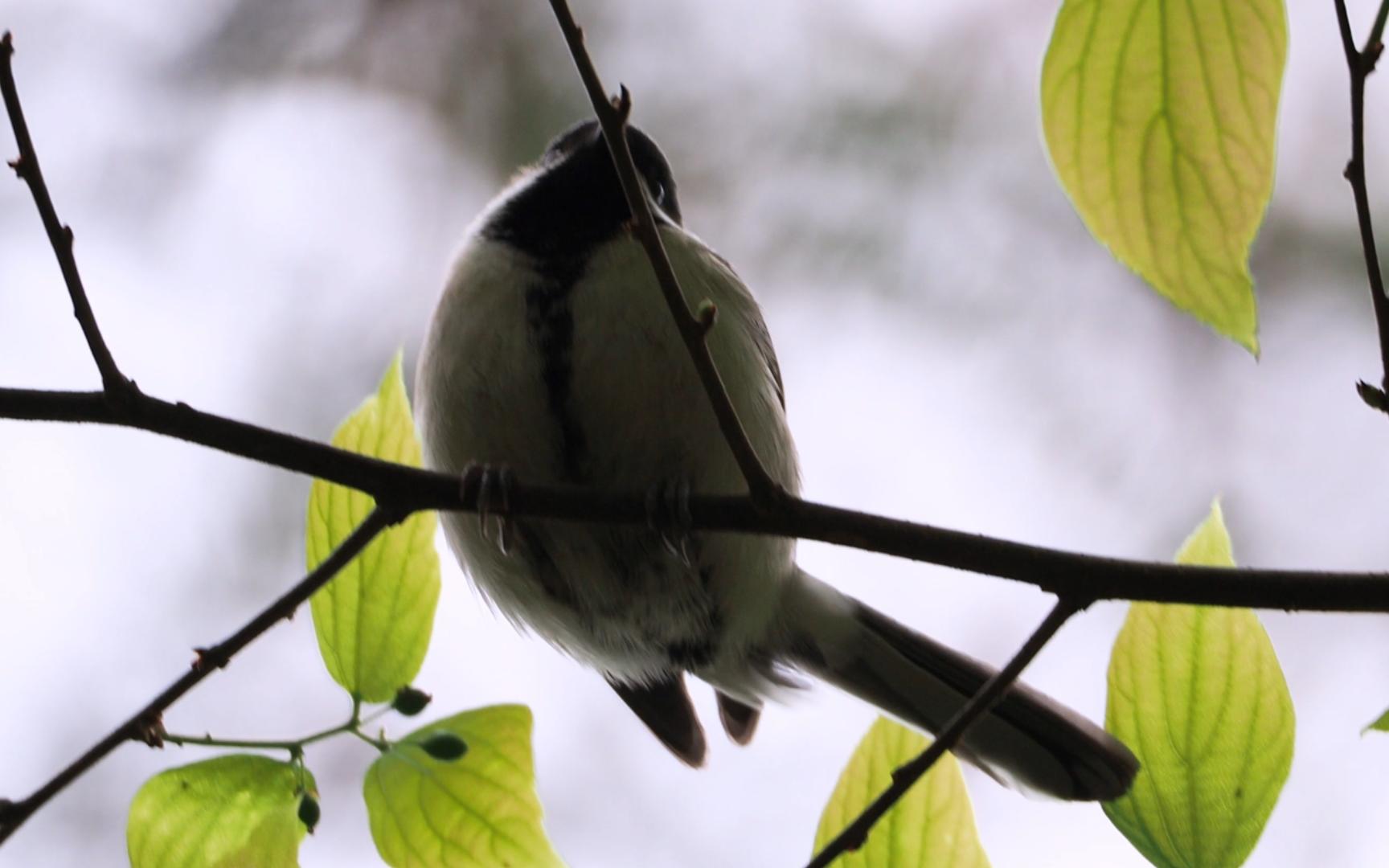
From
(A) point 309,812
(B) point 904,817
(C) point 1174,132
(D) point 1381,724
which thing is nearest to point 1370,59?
(C) point 1174,132

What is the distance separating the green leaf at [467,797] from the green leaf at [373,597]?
5cm

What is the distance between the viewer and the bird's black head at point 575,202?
1.41m

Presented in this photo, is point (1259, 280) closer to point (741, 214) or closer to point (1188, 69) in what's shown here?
point (741, 214)

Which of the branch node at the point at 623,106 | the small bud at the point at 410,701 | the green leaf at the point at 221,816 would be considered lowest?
the green leaf at the point at 221,816

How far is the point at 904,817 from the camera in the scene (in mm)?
868

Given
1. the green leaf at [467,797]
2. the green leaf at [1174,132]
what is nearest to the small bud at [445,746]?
the green leaf at [467,797]

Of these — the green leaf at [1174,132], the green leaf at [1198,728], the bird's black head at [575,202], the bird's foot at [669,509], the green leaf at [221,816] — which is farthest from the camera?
the bird's black head at [575,202]

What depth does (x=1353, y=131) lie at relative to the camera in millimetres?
749

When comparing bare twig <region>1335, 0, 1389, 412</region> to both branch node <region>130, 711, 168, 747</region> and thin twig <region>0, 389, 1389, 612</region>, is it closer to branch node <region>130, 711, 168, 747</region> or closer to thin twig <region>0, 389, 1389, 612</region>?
thin twig <region>0, 389, 1389, 612</region>

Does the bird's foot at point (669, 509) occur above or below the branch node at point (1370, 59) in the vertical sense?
below

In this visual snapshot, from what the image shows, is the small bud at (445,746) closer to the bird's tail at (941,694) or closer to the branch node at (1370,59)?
the bird's tail at (941,694)

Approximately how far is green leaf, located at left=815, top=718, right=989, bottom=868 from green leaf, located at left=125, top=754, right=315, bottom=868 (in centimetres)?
36

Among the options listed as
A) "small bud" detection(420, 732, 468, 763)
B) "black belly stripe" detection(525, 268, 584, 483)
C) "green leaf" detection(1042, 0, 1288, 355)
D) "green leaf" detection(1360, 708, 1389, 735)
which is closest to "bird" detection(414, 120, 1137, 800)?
"black belly stripe" detection(525, 268, 584, 483)

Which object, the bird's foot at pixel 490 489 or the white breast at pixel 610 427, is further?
the white breast at pixel 610 427
